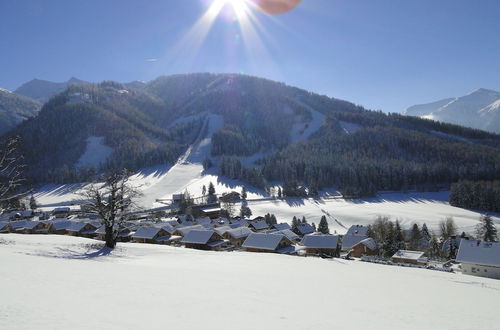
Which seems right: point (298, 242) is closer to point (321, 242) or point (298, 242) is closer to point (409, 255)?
point (321, 242)

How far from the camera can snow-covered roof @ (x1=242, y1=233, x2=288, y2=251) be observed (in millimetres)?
47781

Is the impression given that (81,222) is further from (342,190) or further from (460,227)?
(342,190)

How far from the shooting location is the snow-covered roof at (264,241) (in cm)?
4778

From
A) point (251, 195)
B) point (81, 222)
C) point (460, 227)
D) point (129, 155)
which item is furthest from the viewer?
point (129, 155)

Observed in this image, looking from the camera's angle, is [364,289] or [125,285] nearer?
[125,285]

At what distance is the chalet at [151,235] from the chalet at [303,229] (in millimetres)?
29041

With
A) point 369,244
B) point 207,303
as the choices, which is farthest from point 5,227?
point 207,303

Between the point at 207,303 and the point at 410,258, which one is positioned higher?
the point at 207,303

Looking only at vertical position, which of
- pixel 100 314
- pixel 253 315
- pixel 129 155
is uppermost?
pixel 129 155

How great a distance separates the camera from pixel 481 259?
134 ft

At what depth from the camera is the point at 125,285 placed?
1131 cm

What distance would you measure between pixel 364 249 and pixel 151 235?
129 feet

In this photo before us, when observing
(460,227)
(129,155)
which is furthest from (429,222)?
(129,155)

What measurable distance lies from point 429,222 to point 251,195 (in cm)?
6633
